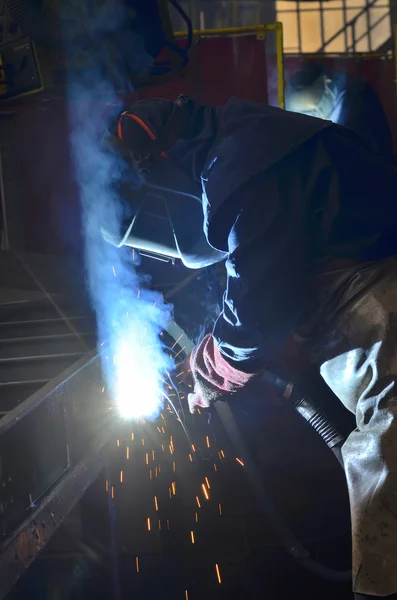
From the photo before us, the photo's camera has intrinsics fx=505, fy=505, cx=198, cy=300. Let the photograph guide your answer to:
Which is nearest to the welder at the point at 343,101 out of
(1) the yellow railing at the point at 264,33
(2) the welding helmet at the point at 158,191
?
(1) the yellow railing at the point at 264,33

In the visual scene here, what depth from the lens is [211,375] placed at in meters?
1.77

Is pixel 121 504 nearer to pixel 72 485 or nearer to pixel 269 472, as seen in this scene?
pixel 269 472

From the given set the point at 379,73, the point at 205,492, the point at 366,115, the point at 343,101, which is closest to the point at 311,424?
the point at 205,492

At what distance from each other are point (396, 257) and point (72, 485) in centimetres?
124

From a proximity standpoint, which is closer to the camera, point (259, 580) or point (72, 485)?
point (72, 485)

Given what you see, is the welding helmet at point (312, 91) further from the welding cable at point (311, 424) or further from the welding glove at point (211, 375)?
the welding glove at point (211, 375)

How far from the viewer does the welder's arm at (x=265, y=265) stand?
1396 millimetres

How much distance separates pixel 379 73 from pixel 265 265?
3214 mm

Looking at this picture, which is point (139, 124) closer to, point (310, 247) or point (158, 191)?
point (158, 191)

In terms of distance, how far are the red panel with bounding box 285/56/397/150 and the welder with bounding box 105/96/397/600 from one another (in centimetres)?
262

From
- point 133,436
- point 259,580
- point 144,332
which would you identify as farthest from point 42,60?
point 259,580

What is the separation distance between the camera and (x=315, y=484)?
3008 mm

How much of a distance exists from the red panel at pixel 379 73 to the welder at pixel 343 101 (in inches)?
21.6

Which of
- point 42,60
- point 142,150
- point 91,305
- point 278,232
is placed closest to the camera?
point 278,232
